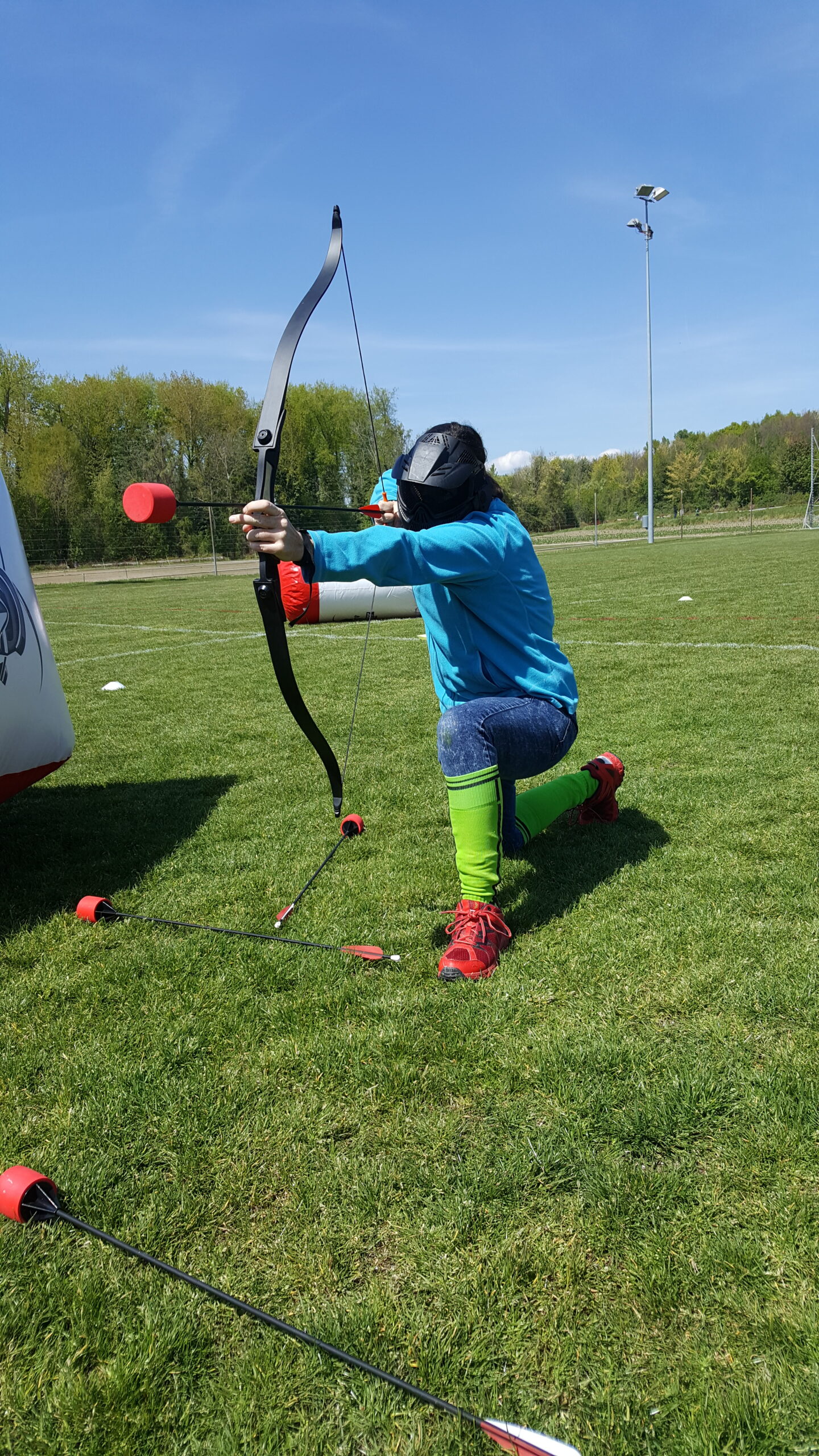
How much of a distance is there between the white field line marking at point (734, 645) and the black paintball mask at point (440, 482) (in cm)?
572

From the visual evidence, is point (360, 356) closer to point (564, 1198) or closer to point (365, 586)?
point (365, 586)

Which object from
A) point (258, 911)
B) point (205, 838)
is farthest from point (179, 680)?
point (258, 911)

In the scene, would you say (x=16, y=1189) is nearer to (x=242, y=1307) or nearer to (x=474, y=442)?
(x=242, y=1307)

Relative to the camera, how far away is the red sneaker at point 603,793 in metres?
3.73

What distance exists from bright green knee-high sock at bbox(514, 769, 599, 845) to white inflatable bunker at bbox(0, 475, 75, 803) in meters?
1.89

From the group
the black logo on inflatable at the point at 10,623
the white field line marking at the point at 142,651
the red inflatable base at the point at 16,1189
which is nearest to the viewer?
the red inflatable base at the point at 16,1189

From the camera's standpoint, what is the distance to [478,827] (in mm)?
2736

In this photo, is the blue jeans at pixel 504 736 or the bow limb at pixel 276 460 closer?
the bow limb at pixel 276 460

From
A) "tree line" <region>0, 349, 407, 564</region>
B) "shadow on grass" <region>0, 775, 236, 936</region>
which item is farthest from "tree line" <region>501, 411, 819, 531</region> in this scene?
"shadow on grass" <region>0, 775, 236, 936</region>

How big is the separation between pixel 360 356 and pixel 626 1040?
2.89m

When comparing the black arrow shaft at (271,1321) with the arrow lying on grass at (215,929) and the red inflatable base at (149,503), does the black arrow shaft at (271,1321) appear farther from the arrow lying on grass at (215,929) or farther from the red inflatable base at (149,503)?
the red inflatable base at (149,503)

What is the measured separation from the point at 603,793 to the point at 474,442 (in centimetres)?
167

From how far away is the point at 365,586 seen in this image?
5922 millimetres

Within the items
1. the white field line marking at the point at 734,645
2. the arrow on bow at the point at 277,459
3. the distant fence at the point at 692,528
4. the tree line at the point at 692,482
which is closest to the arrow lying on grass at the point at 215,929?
the arrow on bow at the point at 277,459
